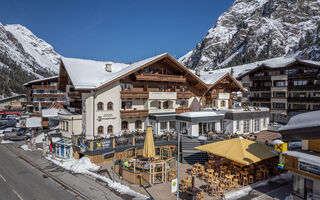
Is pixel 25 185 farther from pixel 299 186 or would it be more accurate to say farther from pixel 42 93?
pixel 42 93

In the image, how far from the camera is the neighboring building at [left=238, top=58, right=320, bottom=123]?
42094 millimetres

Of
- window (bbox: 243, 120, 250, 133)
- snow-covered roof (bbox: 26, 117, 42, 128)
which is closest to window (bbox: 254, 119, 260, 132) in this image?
window (bbox: 243, 120, 250, 133)

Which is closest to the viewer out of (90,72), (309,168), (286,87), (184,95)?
(309,168)

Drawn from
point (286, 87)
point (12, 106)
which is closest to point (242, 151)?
point (286, 87)

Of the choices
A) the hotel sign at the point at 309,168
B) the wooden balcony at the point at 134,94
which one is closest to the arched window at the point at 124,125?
the wooden balcony at the point at 134,94

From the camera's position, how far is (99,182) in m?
16.6

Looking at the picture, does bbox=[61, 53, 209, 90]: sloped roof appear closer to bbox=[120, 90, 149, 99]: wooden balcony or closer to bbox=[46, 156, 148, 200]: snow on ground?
bbox=[120, 90, 149, 99]: wooden balcony

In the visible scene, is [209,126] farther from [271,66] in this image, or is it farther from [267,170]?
[271,66]

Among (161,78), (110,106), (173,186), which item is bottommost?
(173,186)

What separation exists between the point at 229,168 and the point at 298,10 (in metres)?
207

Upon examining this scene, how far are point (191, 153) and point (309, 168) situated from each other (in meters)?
11.4

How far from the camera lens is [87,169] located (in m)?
19.5

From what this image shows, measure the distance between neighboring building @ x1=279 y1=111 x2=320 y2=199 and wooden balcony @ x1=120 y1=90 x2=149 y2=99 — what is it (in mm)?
18058

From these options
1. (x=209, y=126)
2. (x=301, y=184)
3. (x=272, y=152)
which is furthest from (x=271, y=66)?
(x=301, y=184)
